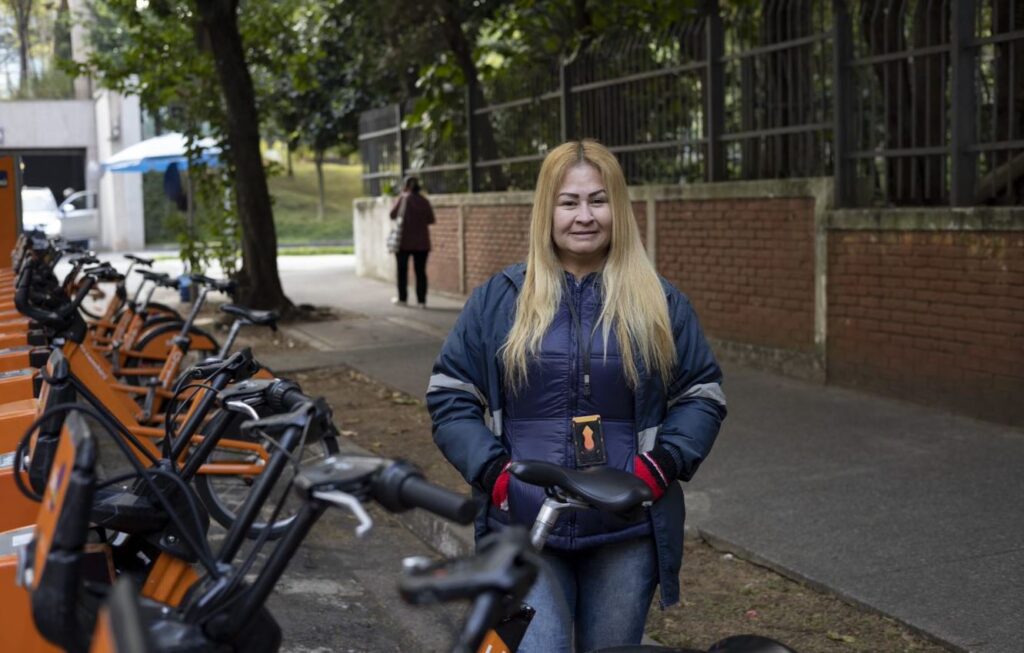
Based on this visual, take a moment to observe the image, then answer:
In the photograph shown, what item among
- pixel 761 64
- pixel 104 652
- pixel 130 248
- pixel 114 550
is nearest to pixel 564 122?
pixel 761 64

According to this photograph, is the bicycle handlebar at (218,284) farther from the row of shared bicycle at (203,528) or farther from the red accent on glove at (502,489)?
the red accent on glove at (502,489)

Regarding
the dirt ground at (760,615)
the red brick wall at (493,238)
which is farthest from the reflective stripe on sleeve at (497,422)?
the red brick wall at (493,238)

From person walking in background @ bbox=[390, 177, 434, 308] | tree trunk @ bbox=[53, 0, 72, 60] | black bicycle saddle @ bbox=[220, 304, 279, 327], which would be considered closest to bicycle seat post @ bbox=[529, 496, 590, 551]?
black bicycle saddle @ bbox=[220, 304, 279, 327]

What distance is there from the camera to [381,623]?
18.7 ft

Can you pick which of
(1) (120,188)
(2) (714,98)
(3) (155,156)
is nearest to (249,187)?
(3) (155,156)

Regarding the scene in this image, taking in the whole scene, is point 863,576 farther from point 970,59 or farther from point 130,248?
point 130,248

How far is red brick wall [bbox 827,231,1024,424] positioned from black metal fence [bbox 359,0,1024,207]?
0.44m

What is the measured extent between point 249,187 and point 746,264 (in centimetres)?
732

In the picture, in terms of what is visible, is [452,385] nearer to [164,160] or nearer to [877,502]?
[877,502]

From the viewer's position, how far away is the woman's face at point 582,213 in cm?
332

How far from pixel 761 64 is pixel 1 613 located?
9.15 m

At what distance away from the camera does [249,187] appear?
16359 mm

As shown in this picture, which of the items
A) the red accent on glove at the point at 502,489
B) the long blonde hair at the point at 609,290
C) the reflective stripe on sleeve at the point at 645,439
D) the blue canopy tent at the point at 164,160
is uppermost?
the blue canopy tent at the point at 164,160

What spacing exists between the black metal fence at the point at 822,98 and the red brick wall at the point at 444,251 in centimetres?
368
